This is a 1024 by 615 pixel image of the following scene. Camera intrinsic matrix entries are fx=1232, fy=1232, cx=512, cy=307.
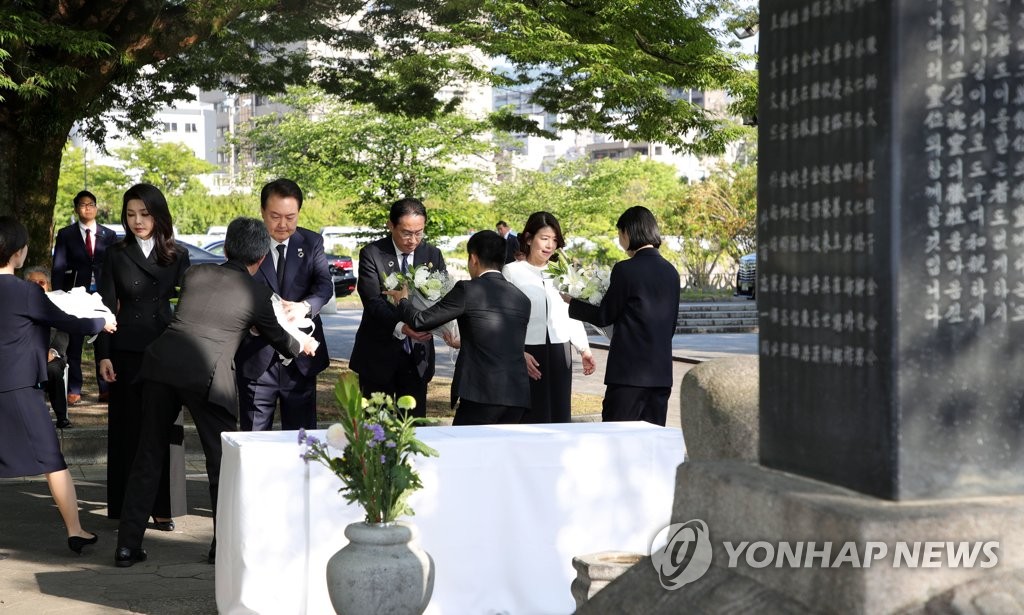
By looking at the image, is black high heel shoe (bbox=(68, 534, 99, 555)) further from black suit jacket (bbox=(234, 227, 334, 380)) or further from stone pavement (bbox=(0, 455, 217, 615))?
black suit jacket (bbox=(234, 227, 334, 380))

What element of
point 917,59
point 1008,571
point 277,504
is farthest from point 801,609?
point 277,504

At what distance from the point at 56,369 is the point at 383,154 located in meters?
20.2

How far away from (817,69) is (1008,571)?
66.6 inches

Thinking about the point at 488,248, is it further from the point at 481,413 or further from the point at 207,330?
the point at 207,330

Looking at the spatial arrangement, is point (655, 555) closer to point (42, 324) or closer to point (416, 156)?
point (42, 324)

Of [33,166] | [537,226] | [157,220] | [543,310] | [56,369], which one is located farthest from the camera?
[33,166]

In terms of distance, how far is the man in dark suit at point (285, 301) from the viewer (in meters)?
7.35

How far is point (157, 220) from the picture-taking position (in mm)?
7492

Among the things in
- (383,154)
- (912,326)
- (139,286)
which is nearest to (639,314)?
(139,286)

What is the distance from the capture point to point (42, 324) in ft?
22.6

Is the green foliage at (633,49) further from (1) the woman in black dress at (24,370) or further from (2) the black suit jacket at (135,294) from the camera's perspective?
(1) the woman in black dress at (24,370)

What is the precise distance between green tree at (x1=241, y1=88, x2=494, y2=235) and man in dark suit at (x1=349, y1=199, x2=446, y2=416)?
63.2ft

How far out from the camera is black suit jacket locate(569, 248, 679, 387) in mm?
7559

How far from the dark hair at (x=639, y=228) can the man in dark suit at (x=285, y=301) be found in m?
1.85
